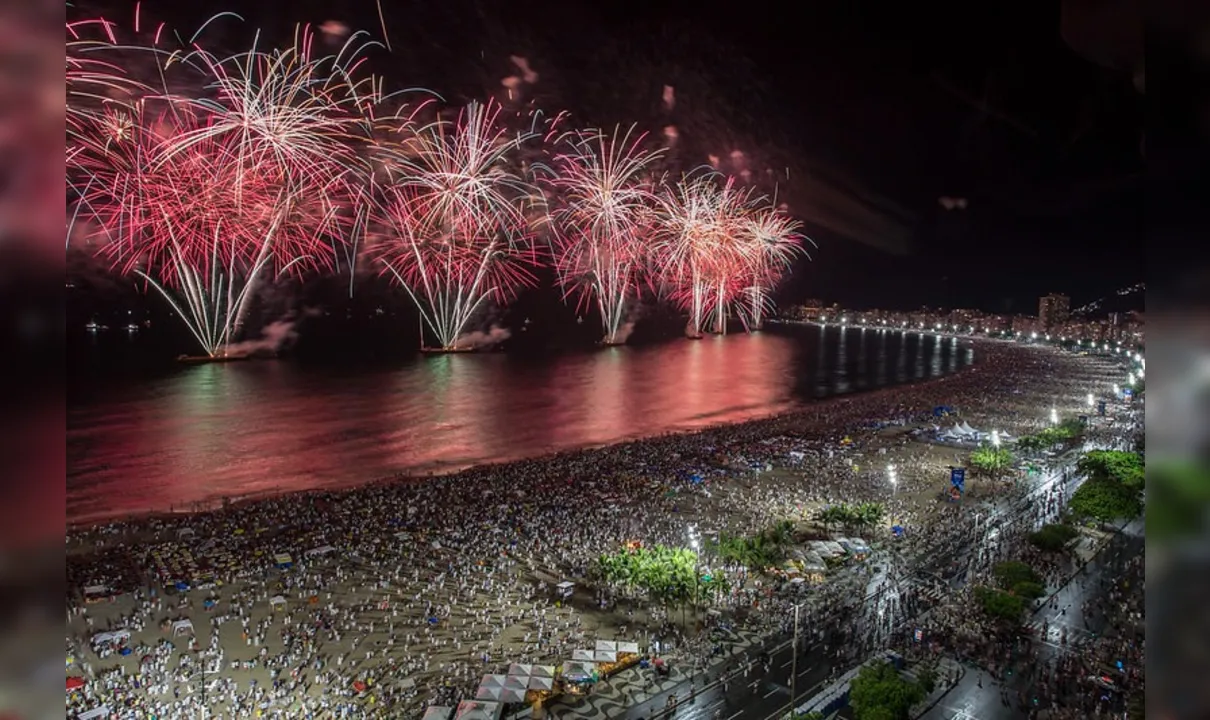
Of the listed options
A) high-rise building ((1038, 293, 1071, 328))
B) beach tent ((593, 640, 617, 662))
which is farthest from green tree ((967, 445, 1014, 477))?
high-rise building ((1038, 293, 1071, 328))

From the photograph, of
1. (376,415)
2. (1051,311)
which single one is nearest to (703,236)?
(376,415)

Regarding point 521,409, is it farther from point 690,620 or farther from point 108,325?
point 108,325

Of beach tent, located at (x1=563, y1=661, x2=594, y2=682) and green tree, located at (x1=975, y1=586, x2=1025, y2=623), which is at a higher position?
green tree, located at (x1=975, y1=586, x2=1025, y2=623)

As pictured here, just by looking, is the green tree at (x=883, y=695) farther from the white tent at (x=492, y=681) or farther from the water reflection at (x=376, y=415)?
the water reflection at (x=376, y=415)

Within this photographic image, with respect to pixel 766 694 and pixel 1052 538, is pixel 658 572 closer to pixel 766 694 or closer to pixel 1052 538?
pixel 766 694

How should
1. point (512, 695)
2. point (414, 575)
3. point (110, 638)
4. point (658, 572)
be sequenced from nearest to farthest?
1. point (512, 695)
2. point (110, 638)
3. point (658, 572)
4. point (414, 575)

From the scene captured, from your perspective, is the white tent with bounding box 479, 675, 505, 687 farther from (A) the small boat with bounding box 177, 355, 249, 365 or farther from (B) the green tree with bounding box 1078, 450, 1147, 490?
(A) the small boat with bounding box 177, 355, 249, 365
